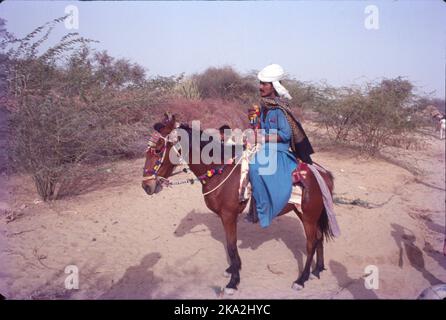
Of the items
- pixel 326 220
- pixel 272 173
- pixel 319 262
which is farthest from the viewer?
pixel 319 262

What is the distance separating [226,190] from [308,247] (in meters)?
1.31

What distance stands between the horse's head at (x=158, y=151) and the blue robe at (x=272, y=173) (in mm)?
973

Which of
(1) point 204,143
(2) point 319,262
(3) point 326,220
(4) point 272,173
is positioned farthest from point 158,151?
(2) point 319,262

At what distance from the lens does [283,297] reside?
381 centimetres

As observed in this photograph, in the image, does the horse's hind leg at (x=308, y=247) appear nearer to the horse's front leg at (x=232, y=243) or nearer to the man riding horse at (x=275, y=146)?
the man riding horse at (x=275, y=146)

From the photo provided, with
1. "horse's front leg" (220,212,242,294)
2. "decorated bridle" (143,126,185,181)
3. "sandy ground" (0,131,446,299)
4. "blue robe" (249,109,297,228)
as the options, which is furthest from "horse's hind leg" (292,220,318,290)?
"decorated bridle" (143,126,185,181)

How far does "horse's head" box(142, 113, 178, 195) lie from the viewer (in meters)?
3.47

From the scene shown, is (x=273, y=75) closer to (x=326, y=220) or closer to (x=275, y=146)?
(x=275, y=146)

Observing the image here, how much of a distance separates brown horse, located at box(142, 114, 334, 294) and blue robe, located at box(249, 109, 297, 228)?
0.77 feet

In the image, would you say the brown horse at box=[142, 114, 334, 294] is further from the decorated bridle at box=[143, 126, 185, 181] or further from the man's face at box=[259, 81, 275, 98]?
the man's face at box=[259, 81, 275, 98]

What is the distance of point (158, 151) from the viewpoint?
351 cm

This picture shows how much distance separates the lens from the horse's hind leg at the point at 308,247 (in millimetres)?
3896

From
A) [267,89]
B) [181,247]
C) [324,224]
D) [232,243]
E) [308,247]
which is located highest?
[267,89]

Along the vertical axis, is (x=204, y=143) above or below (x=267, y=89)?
below
